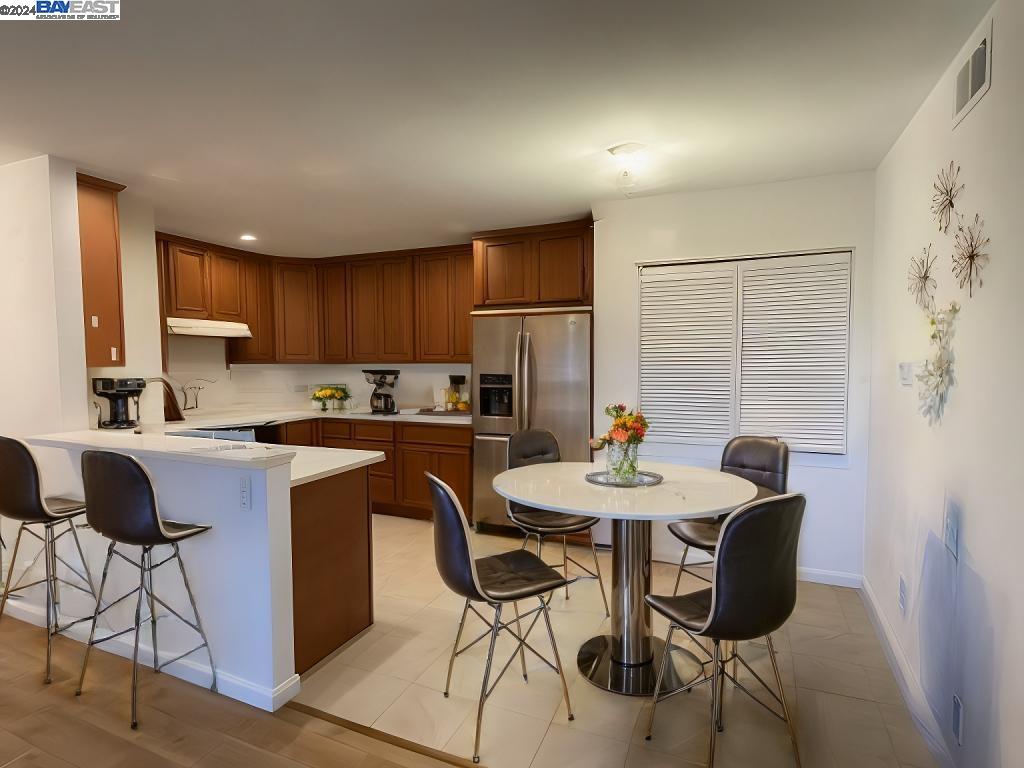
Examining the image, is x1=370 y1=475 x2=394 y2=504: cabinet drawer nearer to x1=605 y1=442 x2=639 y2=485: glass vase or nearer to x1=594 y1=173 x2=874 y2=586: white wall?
x1=594 y1=173 x2=874 y2=586: white wall


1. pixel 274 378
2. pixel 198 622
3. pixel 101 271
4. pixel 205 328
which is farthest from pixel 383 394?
pixel 198 622

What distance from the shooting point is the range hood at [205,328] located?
4.20m

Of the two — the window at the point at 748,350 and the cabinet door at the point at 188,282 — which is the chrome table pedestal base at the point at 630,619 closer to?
the window at the point at 748,350

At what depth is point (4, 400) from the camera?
2.96m

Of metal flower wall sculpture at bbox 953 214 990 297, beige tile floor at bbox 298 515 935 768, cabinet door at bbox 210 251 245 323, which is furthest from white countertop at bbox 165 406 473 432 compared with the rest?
metal flower wall sculpture at bbox 953 214 990 297

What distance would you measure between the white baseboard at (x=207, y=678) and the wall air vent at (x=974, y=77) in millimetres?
3272

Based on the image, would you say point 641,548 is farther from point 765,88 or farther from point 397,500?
point 397,500

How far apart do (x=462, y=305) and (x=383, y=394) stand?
1146 millimetres

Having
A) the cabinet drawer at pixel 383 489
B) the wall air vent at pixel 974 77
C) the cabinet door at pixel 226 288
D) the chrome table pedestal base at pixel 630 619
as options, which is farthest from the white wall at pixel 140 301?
the wall air vent at pixel 974 77

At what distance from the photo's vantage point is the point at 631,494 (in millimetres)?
2207

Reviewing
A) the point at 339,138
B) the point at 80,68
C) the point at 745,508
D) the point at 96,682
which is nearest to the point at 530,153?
the point at 339,138

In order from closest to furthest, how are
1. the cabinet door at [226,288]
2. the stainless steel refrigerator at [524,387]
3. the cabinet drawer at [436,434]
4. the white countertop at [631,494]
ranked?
1. the white countertop at [631,494]
2. the stainless steel refrigerator at [524,387]
3. the cabinet drawer at [436,434]
4. the cabinet door at [226,288]

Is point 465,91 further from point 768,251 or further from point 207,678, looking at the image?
point 207,678

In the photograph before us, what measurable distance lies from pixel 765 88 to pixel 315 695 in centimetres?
307
